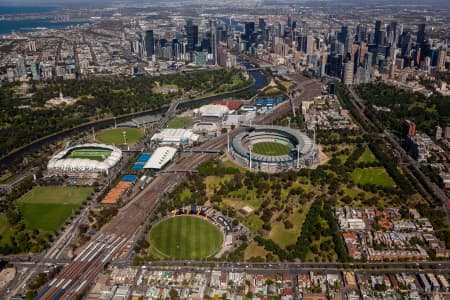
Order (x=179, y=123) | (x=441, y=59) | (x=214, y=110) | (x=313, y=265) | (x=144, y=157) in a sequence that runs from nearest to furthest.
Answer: (x=313, y=265), (x=144, y=157), (x=179, y=123), (x=214, y=110), (x=441, y=59)

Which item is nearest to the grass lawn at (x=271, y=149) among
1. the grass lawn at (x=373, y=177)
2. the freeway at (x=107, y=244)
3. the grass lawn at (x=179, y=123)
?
the grass lawn at (x=373, y=177)

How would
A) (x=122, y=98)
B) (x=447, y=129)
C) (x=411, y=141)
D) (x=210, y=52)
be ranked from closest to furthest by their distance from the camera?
(x=411, y=141) < (x=447, y=129) < (x=122, y=98) < (x=210, y=52)

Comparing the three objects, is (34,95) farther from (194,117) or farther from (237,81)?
(237,81)

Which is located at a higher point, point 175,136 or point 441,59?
point 441,59

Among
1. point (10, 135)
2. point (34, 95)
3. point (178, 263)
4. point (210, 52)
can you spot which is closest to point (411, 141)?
point (178, 263)

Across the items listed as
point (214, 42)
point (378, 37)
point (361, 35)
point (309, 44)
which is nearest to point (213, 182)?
point (214, 42)

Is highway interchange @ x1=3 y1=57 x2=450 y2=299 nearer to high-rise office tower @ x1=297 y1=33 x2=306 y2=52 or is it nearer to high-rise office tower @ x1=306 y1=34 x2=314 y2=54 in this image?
high-rise office tower @ x1=306 y1=34 x2=314 y2=54

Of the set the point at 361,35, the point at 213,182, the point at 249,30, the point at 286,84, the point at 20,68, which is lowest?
the point at 213,182

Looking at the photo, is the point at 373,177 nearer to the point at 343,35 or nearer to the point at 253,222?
the point at 253,222
